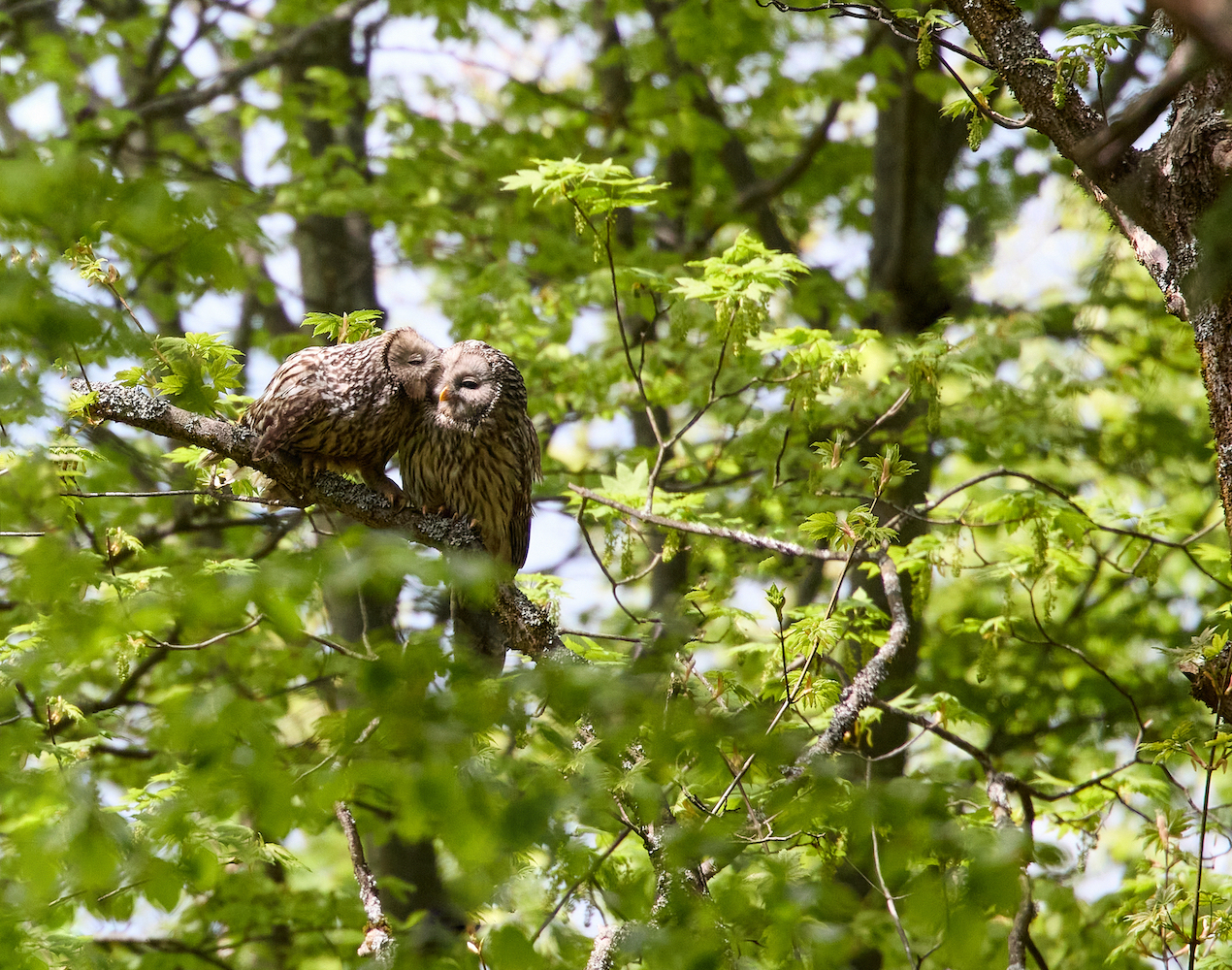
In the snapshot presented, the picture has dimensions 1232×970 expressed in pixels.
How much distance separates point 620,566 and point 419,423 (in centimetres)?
102

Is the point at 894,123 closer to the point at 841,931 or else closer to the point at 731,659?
the point at 731,659

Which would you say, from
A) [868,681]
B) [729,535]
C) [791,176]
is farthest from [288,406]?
[791,176]

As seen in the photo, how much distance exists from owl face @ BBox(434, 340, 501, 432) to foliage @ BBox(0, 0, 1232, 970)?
55 centimetres

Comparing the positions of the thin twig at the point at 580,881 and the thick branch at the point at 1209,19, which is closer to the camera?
the thick branch at the point at 1209,19

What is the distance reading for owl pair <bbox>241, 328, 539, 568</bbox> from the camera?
382cm

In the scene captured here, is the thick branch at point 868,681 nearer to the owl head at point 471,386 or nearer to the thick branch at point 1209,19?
the owl head at point 471,386

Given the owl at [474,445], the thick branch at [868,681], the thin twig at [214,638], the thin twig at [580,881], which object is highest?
the owl at [474,445]

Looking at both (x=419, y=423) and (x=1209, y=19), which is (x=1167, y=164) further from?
(x=419, y=423)

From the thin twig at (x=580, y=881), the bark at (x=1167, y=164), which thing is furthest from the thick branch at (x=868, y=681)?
the bark at (x=1167, y=164)

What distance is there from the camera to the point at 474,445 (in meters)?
4.30

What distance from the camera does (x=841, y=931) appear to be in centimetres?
184

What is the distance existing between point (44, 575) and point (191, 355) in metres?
2.01

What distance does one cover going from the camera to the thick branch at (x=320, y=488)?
3.24 meters

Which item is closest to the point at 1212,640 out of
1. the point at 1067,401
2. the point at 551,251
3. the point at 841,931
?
the point at 841,931
